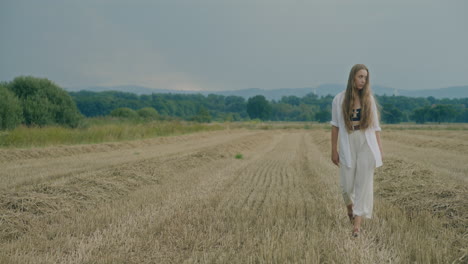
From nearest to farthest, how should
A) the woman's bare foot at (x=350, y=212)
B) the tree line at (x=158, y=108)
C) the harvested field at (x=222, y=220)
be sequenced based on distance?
1. the harvested field at (x=222, y=220)
2. the woman's bare foot at (x=350, y=212)
3. the tree line at (x=158, y=108)

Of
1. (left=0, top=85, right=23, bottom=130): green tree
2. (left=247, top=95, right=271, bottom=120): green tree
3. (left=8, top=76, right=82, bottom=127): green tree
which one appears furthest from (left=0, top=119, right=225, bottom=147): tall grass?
(left=247, top=95, right=271, bottom=120): green tree

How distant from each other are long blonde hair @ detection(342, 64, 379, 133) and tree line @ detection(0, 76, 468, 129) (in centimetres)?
103

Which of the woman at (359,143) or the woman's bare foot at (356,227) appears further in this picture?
the woman at (359,143)

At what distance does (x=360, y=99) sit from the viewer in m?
5.21

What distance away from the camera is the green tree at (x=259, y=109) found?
138m

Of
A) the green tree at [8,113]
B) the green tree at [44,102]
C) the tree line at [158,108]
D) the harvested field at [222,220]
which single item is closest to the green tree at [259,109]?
the tree line at [158,108]

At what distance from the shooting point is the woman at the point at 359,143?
503cm

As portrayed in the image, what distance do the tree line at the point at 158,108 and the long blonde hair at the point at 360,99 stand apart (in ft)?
3.37

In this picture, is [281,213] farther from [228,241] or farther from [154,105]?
[154,105]

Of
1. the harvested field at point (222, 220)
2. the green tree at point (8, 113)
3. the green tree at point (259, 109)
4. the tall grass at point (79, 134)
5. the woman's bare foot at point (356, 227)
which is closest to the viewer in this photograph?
the harvested field at point (222, 220)

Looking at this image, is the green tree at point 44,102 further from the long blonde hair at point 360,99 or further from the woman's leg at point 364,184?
the woman's leg at point 364,184

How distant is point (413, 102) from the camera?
136 metres

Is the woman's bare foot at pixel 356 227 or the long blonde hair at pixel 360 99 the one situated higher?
the long blonde hair at pixel 360 99

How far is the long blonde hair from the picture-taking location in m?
5.10
